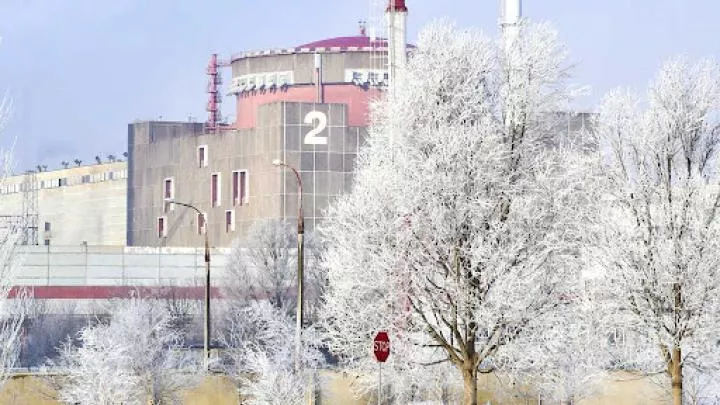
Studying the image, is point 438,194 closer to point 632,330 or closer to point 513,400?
point 632,330

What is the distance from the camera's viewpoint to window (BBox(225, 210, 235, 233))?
156 m

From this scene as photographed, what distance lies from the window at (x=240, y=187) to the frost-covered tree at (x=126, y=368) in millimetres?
89367

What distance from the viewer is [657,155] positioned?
46.9 metres

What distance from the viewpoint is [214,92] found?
172 meters

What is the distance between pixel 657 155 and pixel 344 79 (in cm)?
11693

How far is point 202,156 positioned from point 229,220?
26.4 feet

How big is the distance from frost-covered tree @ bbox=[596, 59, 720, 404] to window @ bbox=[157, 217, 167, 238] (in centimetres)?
12114

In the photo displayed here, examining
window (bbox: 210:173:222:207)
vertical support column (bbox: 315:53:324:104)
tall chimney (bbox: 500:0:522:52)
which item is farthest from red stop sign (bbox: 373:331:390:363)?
vertical support column (bbox: 315:53:324:104)

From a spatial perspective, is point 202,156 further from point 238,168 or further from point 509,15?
point 509,15

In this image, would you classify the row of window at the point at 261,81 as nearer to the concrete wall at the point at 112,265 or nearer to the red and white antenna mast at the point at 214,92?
the red and white antenna mast at the point at 214,92

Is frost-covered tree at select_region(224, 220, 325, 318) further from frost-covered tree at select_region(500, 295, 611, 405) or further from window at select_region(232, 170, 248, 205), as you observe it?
frost-covered tree at select_region(500, 295, 611, 405)

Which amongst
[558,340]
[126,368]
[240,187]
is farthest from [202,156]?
[558,340]

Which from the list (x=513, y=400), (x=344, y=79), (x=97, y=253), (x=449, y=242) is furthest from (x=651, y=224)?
(x=344, y=79)

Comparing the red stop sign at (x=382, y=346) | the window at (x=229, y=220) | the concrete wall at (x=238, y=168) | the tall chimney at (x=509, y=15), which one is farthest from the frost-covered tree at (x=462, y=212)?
the window at (x=229, y=220)
